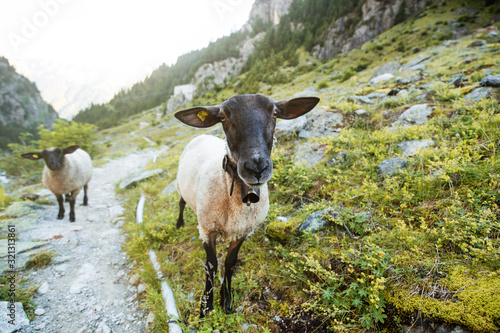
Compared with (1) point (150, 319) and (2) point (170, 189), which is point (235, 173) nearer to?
(1) point (150, 319)

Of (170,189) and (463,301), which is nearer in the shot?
(463,301)

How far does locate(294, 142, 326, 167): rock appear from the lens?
5250mm

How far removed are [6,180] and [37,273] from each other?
14.5m

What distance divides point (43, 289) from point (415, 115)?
9.60m

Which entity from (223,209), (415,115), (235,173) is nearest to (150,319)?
(223,209)

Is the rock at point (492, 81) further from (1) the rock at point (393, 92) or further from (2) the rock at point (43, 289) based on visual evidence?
(2) the rock at point (43, 289)

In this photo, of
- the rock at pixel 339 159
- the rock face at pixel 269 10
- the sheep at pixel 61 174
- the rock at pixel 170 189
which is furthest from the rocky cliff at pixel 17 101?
the rock face at pixel 269 10

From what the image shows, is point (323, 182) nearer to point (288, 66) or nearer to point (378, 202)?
point (378, 202)

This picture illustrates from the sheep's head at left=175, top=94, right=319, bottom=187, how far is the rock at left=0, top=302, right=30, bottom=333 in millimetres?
3761

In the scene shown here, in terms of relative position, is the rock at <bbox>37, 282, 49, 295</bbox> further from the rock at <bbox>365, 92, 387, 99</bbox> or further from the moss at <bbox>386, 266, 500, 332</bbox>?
the rock at <bbox>365, 92, 387, 99</bbox>

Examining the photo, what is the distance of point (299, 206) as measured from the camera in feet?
14.1

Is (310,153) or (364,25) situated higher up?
(364,25)

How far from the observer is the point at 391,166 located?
4.00 meters

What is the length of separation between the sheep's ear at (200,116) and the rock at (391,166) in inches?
140
